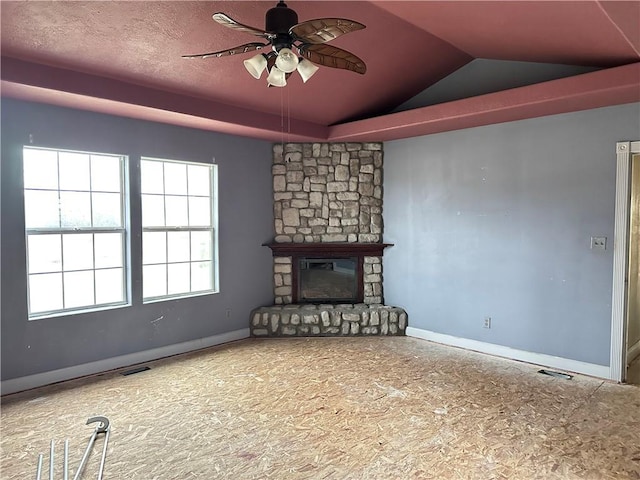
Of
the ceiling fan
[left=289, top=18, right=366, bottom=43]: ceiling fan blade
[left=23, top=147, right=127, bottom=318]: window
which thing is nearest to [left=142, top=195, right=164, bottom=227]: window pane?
[left=23, top=147, right=127, bottom=318]: window

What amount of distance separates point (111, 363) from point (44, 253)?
133cm

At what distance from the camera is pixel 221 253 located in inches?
207

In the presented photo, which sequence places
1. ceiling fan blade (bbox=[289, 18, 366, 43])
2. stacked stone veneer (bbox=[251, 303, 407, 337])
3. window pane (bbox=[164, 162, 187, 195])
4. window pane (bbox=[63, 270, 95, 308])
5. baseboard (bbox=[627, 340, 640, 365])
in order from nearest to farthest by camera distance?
ceiling fan blade (bbox=[289, 18, 366, 43]) → window pane (bbox=[63, 270, 95, 308]) → baseboard (bbox=[627, 340, 640, 365]) → window pane (bbox=[164, 162, 187, 195]) → stacked stone veneer (bbox=[251, 303, 407, 337])

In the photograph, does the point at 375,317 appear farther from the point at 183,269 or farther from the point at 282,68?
the point at 282,68

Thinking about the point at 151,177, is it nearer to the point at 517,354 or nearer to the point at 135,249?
the point at 135,249

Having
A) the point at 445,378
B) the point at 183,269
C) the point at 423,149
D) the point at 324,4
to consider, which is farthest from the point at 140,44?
the point at 445,378

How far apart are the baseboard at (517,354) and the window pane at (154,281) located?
3.28 m

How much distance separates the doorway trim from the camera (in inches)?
152

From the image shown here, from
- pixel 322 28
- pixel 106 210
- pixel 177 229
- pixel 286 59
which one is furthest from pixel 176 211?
pixel 322 28

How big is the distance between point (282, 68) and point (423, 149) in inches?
134

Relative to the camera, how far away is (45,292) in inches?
156

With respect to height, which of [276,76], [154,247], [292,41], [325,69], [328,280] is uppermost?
[325,69]

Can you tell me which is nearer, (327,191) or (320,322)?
(320,322)

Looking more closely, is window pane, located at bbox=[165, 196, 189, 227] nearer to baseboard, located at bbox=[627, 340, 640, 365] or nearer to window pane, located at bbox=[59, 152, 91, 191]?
window pane, located at bbox=[59, 152, 91, 191]
